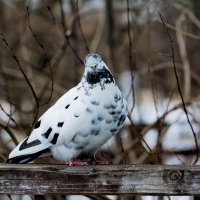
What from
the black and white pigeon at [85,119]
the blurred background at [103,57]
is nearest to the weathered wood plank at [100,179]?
the black and white pigeon at [85,119]

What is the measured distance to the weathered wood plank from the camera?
95.7 inches

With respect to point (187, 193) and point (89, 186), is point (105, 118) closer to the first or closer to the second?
point (89, 186)

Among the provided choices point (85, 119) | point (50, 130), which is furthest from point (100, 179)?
point (50, 130)

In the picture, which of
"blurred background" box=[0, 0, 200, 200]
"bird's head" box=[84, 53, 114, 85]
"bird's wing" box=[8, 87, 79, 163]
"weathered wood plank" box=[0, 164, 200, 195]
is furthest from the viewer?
"blurred background" box=[0, 0, 200, 200]

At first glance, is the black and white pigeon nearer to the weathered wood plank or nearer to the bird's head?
the bird's head

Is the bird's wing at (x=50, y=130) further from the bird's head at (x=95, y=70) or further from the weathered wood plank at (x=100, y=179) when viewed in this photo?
the weathered wood plank at (x=100, y=179)

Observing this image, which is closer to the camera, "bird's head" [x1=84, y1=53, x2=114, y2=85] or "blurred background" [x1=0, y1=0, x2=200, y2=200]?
"bird's head" [x1=84, y1=53, x2=114, y2=85]

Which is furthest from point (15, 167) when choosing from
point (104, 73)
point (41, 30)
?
point (41, 30)

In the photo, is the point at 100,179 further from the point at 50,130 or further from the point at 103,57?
the point at 103,57

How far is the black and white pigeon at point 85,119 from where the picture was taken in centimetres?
269

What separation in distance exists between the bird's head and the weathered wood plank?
16.7 inches

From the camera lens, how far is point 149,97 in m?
12.5

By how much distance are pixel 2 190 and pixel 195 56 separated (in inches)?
282

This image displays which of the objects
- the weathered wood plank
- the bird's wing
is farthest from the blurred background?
the weathered wood plank
